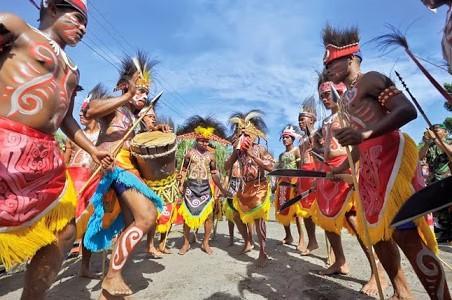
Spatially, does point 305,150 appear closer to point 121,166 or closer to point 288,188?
point 288,188

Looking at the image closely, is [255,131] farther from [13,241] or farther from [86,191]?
[13,241]

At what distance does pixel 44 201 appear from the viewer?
7.29ft

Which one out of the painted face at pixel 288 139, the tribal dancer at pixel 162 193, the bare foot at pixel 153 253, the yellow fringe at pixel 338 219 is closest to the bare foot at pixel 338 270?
the yellow fringe at pixel 338 219

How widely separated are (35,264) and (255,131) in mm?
4472

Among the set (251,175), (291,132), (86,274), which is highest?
(291,132)

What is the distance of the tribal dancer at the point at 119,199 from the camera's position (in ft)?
10.2

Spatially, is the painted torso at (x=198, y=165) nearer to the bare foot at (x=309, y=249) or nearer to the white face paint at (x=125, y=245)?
the bare foot at (x=309, y=249)

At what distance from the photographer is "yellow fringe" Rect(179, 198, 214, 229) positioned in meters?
6.75

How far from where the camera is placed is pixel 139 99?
13.7 feet

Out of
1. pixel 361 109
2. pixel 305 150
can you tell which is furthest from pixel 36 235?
pixel 305 150

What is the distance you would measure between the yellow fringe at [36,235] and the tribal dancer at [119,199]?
0.78 meters

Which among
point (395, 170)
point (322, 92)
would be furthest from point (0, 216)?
point (322, 92)

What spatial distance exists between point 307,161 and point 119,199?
12.8 feet

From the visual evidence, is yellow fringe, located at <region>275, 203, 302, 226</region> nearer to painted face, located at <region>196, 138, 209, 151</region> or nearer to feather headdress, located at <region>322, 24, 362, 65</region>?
painted face, located at <region>196, 138, 209, 151</region>
